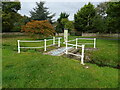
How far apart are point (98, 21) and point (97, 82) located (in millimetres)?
23032

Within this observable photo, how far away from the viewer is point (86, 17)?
25.2 meters

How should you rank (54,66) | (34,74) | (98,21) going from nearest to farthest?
(34,74) → (54,66) → (98,21)

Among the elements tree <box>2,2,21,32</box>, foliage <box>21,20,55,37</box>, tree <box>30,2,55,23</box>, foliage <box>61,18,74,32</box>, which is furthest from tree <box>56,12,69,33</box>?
foliage <box>21,20,55,37</box>

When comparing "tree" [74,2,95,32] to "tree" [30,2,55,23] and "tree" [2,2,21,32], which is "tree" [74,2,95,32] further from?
"tree" [2,2,21,32]

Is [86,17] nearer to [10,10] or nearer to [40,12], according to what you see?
[40,12]

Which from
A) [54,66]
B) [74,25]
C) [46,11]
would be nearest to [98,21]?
[74,25]

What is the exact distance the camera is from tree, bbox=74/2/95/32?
25023 millimetres

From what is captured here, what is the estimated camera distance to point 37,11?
982 inches

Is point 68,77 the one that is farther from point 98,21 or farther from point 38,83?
point 98,21

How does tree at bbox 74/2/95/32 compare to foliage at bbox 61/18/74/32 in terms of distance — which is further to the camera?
foliage at bbox 61/18/74/32

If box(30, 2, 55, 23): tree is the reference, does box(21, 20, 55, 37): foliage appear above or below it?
below

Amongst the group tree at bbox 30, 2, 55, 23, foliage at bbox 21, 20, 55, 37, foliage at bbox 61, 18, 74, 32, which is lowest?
foliage at bbox 21, 20, 55, 37

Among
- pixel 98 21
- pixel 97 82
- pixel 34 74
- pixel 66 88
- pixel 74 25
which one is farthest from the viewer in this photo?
pixel 74 25

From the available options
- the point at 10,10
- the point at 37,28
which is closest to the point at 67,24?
the point at 10,10
